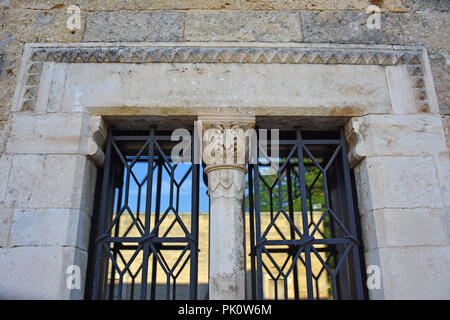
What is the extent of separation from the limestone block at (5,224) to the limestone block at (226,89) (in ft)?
3.01

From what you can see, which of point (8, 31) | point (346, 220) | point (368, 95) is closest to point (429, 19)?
point (368, 95)

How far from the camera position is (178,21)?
3371 mm

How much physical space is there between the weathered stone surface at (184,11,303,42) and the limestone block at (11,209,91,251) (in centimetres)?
179

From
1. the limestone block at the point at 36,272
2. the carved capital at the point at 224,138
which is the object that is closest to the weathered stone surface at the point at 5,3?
the carved capital at the point at 224,138

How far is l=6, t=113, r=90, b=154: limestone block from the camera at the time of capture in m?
2.94

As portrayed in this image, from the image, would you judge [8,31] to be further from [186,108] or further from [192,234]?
[192,234]

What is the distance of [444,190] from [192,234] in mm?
1975

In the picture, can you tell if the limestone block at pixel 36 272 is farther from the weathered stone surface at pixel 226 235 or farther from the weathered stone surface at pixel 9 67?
the weathered stone surface at pixel 9 67

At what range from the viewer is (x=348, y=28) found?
336cm

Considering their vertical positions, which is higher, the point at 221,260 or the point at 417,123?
the point at 417,123

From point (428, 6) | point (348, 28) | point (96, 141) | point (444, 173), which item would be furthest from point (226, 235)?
point (428, 6)

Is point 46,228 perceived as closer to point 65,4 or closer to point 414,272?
point 65,4

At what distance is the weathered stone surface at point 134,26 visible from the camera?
10.8 ft

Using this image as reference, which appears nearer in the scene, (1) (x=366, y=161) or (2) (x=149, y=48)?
(1) (x=366, y=161)
